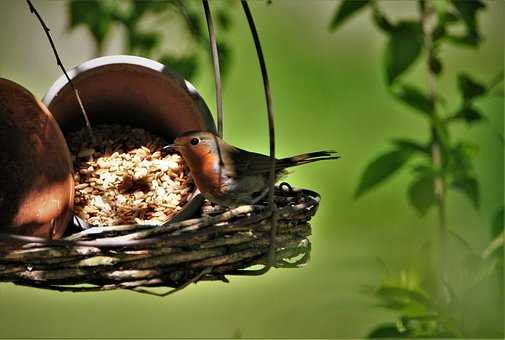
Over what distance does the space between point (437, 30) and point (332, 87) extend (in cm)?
226

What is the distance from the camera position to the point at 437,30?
2318mm

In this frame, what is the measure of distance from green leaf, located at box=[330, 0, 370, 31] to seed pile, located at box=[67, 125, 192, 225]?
614 mm

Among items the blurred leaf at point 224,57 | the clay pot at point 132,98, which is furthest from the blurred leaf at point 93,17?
the clay pot at point 132,98

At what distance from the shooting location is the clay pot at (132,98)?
1848 millimetres

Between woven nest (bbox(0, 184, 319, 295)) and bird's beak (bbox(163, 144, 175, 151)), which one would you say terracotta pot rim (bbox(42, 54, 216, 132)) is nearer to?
bird's beak (bbox(163, 144, 175, 151))

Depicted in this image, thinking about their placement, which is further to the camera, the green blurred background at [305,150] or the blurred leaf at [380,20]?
the green blurred background at [305,150]

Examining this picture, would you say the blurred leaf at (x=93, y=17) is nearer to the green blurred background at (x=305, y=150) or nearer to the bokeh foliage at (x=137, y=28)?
the bokeh foliage at (x=137, y=28)

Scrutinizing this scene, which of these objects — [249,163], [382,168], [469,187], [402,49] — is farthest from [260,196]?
[469,187]

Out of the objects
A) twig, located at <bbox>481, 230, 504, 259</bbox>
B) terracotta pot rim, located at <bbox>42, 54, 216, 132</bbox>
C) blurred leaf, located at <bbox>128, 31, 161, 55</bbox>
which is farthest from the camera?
blurred leaf, located at <bbox>128, 31, 161, 55</bbox>

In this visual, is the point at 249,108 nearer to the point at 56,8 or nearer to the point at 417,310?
the point at 56,8

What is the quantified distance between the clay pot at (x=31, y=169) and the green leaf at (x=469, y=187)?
115 cm

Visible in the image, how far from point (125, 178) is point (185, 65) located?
2.39 feet

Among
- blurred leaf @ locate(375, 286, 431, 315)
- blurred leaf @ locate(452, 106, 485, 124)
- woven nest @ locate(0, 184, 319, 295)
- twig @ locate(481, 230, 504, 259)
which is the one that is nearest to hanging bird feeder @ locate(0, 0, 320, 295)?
woven nest @ locate(0, 184, 319, 295)

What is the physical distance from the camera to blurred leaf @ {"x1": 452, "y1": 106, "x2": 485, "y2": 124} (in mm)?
2240
